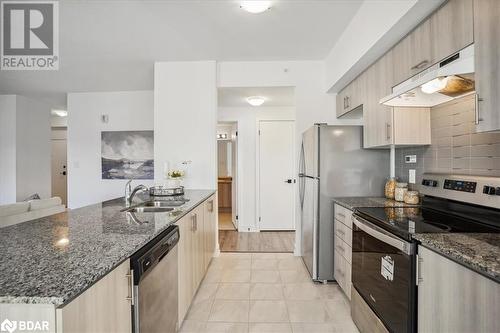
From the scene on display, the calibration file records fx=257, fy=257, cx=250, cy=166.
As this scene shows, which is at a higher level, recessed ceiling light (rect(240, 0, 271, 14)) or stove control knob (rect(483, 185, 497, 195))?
recessed ceiling light (rect(240, 0, 271, 14))

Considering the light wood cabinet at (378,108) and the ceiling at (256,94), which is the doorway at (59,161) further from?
the light wood cabinet at (378,108)

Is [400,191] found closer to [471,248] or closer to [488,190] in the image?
[488,190]

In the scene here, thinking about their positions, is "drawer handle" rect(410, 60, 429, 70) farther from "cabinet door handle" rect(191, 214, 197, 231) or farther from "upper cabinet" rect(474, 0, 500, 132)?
"cabinet door handle" rect(191, 214, 197, 231)

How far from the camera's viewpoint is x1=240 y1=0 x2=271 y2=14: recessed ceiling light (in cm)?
213

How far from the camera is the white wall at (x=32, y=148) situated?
189 inches

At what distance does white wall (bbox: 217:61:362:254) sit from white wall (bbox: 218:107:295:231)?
47.2 inches

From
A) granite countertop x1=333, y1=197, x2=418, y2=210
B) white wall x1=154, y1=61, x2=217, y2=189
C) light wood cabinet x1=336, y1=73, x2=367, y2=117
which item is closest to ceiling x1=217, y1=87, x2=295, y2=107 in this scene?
white wall x1=154, y1=61, x2=217, y2=189

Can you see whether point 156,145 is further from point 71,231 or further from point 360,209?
point 360,209

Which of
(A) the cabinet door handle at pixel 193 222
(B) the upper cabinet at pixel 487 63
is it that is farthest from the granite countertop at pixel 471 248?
(A) the cabinet door handle at pixel 193 222

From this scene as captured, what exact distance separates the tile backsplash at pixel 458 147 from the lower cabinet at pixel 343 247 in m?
0.67

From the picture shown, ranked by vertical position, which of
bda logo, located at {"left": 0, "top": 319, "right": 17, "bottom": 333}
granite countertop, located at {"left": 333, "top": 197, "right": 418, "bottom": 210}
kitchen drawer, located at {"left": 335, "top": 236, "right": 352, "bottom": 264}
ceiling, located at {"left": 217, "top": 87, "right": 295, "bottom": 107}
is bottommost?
kitchen drawer, located at {"left": 335, "top": 236, "right": 352, "bottom": 264}

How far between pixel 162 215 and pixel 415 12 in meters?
2.06

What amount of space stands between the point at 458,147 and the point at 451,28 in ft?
2.61

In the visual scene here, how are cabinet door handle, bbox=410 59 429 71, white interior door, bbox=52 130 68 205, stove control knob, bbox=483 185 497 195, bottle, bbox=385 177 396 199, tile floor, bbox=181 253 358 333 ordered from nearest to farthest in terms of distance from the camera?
stove control knob, bbox=483 185 497 195 < cabinet door handle, bbox=410 59 429 71 < tile floor, bbox=181 253 358 333 < bottle, bbox=385 177 396 199 < white interior door, bbox=52 130 68 205
